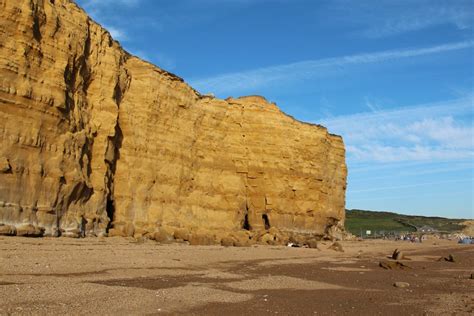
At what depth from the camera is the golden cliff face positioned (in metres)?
19.7

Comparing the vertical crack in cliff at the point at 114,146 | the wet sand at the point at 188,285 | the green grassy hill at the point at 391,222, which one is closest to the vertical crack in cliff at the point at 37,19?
the vertical crack in cliff at the point at 114,146

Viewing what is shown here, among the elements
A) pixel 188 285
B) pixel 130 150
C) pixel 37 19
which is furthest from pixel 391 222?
pixel 188 285

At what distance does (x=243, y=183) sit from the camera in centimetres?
3909

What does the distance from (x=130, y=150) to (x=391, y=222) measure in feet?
325

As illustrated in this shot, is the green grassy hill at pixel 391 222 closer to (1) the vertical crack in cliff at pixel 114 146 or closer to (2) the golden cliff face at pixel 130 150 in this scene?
(2) the golden cliff face at pixel 130 150

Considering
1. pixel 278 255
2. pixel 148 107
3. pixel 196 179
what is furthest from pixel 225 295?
pixel 196 179

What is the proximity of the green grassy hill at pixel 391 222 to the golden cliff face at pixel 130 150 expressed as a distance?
5686cm

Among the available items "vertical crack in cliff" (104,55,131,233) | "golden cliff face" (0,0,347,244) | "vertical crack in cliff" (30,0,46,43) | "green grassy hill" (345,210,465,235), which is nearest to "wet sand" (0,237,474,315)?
"golden cliff face" (0,0,347,244)

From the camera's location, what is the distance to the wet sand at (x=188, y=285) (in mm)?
8727

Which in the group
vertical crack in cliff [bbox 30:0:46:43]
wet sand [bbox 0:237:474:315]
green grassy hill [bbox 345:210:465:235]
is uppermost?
vertical crack in cliff [bbox 30:0:46:43]

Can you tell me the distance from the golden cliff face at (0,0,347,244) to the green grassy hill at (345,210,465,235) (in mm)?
56860

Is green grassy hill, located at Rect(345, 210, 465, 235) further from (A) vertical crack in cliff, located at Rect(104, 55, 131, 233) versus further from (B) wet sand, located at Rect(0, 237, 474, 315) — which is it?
(B) wet sand, located at Rect(0, 237, 474, 315)

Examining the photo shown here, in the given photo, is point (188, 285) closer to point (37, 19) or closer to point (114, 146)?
point (37, 19)

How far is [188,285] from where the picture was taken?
11867 millimetres
